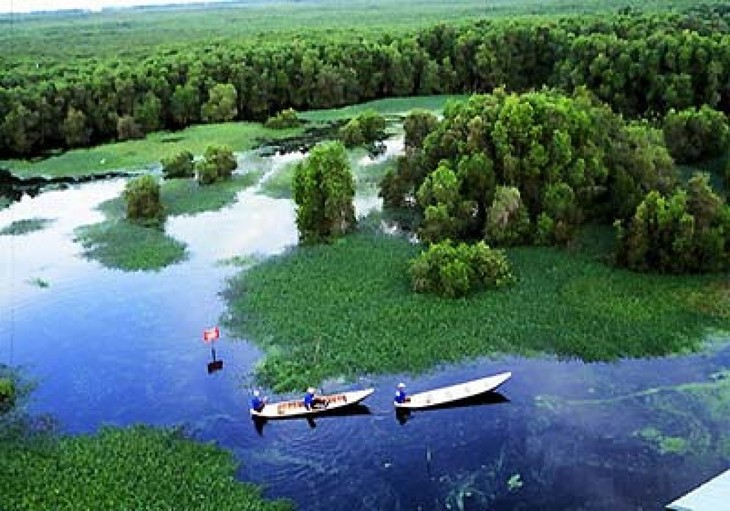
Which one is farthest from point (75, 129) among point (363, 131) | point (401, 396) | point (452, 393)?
point (452, 393)

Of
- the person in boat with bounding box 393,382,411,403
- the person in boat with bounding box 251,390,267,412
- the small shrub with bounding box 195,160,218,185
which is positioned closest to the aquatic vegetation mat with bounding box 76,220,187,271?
the small shrub with bounding box 195,160,218,185

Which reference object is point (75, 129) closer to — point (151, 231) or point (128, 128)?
point (128, 128)

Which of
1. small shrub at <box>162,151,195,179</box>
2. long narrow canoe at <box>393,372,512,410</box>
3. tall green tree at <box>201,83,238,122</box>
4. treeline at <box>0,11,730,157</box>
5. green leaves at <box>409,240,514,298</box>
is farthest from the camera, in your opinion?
tall green tree at <box>201,83,238,122</box>

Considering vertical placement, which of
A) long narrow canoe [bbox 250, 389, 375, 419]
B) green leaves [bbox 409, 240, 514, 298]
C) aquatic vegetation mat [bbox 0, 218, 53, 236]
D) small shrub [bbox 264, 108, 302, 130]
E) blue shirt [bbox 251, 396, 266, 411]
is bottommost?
long narrow canoe [bbox 250, 389, 375, 419]

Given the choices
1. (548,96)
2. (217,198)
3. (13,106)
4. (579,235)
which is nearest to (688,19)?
(548,96)

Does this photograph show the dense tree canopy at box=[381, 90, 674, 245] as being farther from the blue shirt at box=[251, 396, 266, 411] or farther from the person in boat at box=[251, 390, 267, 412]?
the blue shirt at box=[251, 396, 266, 411]

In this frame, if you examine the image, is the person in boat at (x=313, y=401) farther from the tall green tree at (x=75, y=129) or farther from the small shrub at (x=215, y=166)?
the tall green tree at (x=75, y=129)

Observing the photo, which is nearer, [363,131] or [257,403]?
[257,403]
